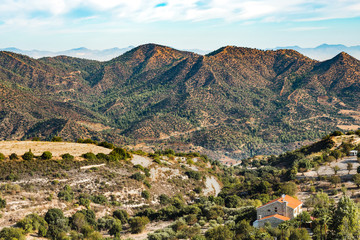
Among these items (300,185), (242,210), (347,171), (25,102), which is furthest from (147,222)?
(25,102)

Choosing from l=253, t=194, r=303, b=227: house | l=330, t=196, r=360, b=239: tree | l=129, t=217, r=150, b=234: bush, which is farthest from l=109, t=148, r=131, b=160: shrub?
l=330, t=196, r=360, b=239: tree

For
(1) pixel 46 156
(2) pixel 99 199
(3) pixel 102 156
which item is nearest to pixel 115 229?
(2) pixel 99 199

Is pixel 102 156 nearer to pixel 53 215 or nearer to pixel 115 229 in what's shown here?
pixel 53 215

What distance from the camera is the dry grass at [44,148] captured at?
5633 centimetres

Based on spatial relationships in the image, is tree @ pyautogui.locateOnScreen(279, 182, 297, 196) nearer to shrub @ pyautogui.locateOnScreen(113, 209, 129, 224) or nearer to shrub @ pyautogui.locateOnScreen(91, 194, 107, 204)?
shrub @ pyautogui.locateOnScreen(113, 209, 129, 224)

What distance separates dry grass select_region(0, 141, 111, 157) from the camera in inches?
2218

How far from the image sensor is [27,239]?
3597 centimetres

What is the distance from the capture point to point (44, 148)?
197ft

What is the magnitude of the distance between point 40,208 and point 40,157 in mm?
13250

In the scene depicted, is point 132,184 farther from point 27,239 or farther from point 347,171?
point 347,171

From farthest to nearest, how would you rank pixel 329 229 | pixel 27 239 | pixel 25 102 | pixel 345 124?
pixel 345 124
pixel 25 102
pixel 27 239
pixel 329 229

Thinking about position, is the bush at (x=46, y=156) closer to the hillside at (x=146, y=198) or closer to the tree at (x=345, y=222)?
the hillside at (x=146, y=198)

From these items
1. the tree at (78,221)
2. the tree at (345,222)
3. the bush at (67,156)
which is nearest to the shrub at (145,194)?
the bush at (67,156)

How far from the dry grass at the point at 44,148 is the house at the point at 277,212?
113ft
